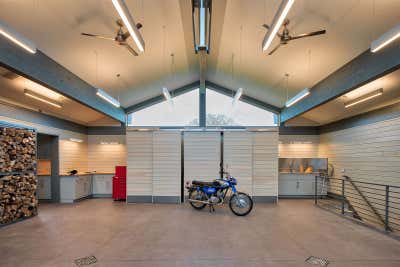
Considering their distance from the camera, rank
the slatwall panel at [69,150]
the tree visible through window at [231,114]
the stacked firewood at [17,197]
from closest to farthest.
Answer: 1. the stacked firewood at [17,197]
2. the slatwall panel at [69,150]
3. the tree visible through window at [231,114]

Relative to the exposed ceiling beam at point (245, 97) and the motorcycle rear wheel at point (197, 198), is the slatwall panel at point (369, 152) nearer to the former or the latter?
the exposed ceiling beam at point (245, 97)

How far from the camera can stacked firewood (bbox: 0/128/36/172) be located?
181 inches

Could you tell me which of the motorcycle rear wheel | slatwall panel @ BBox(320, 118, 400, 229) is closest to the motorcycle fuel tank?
the motorcycle rear wheel

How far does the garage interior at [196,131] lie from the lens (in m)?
3.40

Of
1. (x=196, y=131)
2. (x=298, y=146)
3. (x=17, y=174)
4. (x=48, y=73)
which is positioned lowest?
(x=17, y=174)

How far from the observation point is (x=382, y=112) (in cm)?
583

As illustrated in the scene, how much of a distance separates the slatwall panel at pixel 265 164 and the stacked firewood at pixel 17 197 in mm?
6017

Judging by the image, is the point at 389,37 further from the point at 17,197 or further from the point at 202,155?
the point at 17,197

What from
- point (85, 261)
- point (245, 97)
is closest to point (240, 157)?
point (245, 97)

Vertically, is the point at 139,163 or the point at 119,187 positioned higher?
the point at 139,163

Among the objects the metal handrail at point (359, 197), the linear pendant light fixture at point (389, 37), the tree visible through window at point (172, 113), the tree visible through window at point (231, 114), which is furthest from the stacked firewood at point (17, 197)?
the metal handrail at point (359, 197)

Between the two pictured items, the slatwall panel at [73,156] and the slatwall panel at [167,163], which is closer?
the slatwall panel at [167,163]

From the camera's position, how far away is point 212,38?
5637 millimetres

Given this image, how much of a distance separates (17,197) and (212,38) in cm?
593
